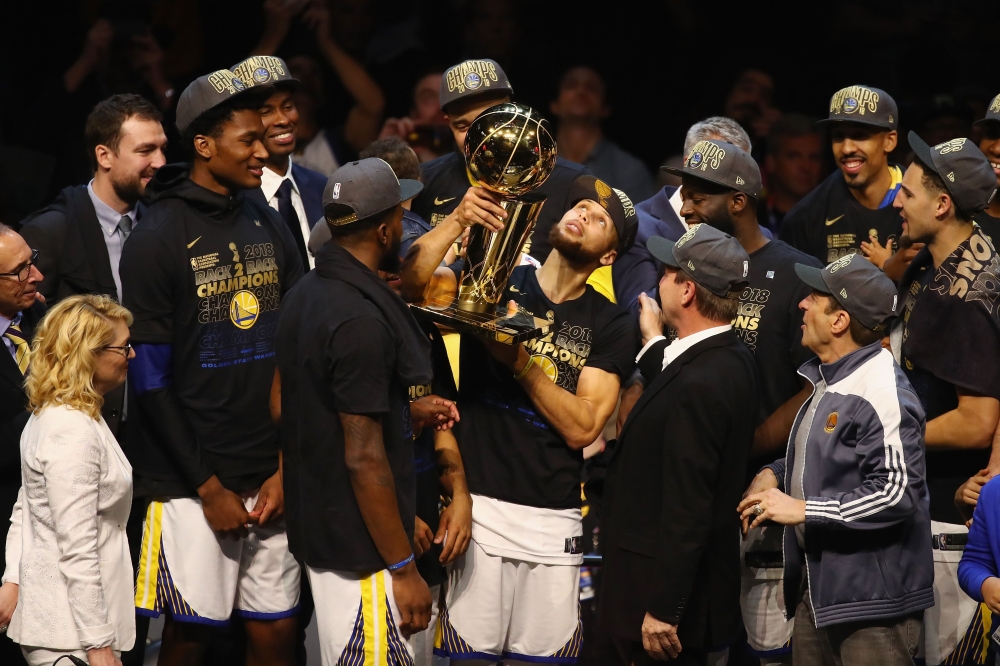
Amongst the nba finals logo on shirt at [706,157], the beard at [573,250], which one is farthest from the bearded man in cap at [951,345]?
the beard at [573,250]

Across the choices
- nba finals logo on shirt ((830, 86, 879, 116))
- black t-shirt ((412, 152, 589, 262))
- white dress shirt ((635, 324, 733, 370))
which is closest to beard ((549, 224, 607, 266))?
white dress shirt ((635, 324, 733, 370))

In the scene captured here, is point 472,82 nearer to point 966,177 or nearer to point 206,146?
point 206,146

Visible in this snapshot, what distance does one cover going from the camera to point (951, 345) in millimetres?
3926

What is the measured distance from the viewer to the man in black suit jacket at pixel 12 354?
3969 millimetres

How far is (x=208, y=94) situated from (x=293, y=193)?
1195mm

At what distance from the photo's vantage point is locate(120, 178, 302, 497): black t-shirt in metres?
3.73

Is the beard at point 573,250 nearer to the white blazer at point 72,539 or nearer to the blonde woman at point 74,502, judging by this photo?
the blonde woman at point 74,502

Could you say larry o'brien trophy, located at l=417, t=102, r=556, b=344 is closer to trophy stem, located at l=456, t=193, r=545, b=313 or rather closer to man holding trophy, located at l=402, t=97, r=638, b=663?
trophy stem, located at l=456, t=193, r=545, b=313

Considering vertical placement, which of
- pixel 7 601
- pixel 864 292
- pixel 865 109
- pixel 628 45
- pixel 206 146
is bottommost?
pixel 7 601

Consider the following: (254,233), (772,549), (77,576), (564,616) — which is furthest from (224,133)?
(772,549)

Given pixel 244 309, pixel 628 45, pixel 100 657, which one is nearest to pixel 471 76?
pixel 244 309

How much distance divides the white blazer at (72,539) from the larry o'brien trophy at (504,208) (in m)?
1.07

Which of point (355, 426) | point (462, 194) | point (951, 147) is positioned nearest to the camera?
point (355, 426)

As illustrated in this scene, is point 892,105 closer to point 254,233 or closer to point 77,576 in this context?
point 254,233
